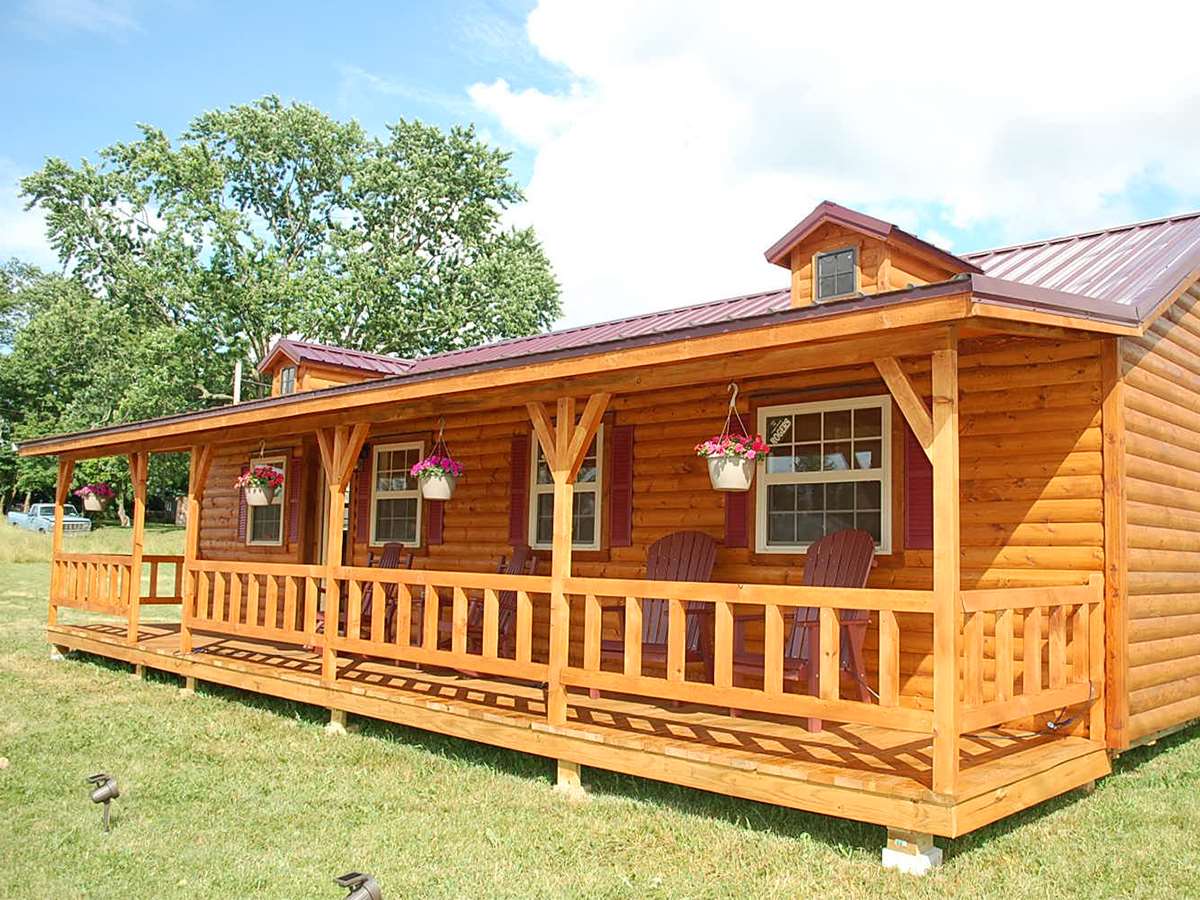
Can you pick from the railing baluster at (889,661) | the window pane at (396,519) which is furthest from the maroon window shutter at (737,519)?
the window pane at (396,519)

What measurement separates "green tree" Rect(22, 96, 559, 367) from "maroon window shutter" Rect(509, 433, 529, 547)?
60.2ft

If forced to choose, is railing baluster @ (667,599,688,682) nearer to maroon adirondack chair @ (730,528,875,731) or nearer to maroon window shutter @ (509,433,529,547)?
maroon adirondack chair @ (730,528,875,731)

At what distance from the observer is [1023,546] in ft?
19.2

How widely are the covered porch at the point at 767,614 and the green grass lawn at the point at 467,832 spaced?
235 millimetres

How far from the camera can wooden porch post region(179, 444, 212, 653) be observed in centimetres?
916

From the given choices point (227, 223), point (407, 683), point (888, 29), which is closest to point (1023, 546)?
point (407, 683)

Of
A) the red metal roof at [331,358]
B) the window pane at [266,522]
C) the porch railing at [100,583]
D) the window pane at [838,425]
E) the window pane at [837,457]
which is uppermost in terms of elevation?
the red metal roof at [331,358]

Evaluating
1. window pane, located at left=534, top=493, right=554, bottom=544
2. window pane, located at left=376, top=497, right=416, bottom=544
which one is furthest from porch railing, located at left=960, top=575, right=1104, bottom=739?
window pane, located at left=376, top=497, right=416, bottom=544

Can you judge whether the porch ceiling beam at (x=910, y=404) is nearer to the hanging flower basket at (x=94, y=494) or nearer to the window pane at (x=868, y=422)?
the window pane at (x=868, y=422)

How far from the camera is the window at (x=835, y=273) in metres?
6.97

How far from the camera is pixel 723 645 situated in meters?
5.05

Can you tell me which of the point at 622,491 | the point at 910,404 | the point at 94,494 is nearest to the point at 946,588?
A: the point at 910,404

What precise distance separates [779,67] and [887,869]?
670 inches

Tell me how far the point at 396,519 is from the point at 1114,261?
684 cm
